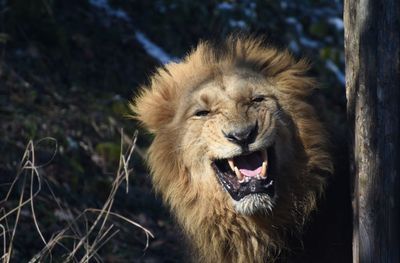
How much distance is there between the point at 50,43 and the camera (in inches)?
353

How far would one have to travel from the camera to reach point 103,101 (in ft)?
28.7

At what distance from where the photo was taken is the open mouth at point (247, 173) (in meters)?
5.00

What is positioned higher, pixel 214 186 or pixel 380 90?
pixel 380 90

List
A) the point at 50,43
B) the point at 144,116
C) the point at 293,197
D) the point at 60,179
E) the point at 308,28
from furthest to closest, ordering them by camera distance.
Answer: the point at 308,28, the point at 50,43, the point at 60,179, the point at 144,116, the point at 293,197

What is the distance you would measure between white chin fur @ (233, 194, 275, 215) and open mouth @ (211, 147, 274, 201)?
3 cm

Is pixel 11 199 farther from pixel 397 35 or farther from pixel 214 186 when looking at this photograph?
pixel 397 35

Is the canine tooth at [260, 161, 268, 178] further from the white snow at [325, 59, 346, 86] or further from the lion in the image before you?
the white snow at [325, 59, 346, 86]

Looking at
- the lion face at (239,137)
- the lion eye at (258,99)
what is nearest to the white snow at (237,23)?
the lion face at (239,137)

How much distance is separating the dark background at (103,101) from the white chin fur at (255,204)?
0.37m

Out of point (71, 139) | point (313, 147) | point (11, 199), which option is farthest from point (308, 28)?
point (313, 147)

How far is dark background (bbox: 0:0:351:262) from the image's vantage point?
21.1ft

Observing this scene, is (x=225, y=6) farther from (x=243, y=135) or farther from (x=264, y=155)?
(x=243, y=135)

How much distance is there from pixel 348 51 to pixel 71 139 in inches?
145

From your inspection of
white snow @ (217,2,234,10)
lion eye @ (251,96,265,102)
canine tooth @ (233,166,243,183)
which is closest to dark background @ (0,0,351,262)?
white snow @ (217,2,234,10)
